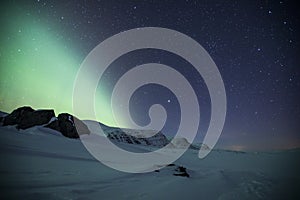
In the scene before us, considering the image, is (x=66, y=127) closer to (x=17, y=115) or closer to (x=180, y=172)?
(x=17, y=115)

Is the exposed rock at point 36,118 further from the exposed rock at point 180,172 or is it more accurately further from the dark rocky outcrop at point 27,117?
the exposed rock at point 180,172

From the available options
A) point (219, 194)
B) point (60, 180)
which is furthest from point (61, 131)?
point (219, 194)

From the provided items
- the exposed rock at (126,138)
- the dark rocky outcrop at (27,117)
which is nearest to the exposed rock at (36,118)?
the dark rocky outcrop at (27,117)

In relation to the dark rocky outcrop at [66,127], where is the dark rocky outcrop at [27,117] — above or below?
above

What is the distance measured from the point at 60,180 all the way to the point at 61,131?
2554cm

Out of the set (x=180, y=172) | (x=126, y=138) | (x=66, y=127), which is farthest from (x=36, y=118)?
(x=126, y=138)

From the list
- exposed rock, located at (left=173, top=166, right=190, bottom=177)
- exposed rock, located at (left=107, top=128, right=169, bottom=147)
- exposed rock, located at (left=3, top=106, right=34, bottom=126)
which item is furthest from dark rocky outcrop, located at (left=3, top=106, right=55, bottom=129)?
exposed rock, located at (left=173, top=166, right=190, bottom=177)

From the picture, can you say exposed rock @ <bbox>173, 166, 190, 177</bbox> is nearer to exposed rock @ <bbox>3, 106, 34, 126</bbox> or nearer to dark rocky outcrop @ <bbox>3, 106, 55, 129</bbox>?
dark rocky outcrop @ <bbox>3, 106, 55, 129</bbox>

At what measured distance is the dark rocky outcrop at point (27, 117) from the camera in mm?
29828

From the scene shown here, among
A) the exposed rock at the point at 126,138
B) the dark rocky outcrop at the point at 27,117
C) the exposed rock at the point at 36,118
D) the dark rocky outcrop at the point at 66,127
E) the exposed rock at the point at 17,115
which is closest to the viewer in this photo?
the exposed rock at the point at 36,118

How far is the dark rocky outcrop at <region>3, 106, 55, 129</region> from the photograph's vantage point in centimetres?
2983

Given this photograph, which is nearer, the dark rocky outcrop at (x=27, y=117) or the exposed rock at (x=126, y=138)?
the dark rocky outcrop at (x=27, y=117)

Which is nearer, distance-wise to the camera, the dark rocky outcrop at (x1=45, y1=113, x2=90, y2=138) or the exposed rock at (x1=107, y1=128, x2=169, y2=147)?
the dark rocky outcrop at (x1=45, y1=113, x2=90, y2=138)

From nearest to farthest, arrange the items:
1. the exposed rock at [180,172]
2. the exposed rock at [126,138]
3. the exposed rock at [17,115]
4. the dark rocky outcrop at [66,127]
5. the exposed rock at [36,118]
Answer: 1. the exposed rock at [180,172]
2. the exposed rock at [36,118]
3. the dark rocky outcrop at [66,127]
4. the exposed rock at [17,115]
5. the exposed rock at [126,138]
